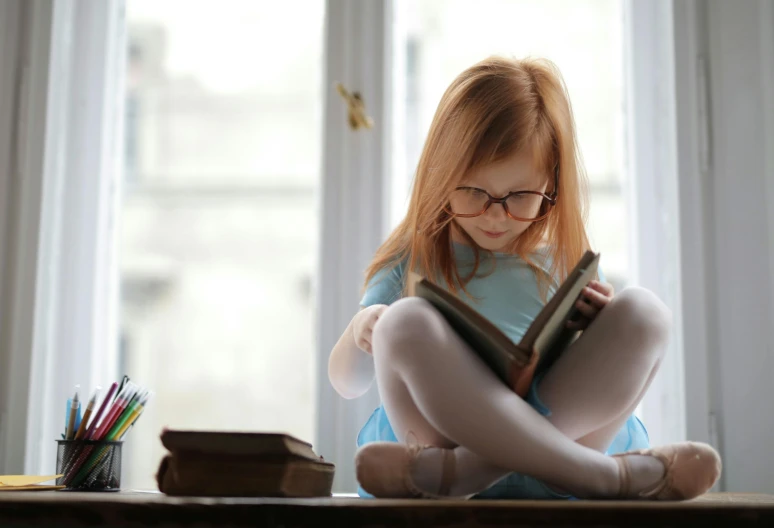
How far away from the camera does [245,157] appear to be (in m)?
1.71

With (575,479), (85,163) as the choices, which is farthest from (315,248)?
(575,479)

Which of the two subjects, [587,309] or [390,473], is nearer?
[390,473]

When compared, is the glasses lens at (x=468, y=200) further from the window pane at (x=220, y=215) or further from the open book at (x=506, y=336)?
the window pane at (x=220, y=215)

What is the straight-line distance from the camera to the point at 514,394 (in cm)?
85

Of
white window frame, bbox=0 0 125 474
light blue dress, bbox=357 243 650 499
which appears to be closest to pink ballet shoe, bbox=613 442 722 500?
light blue dress, bbox=357 243 650 499

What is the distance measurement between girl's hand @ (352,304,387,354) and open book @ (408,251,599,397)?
0.12 m

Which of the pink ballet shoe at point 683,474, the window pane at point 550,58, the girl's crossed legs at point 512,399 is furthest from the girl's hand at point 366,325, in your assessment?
the window pane at point 550,58

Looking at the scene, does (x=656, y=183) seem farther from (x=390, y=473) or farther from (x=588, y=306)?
(x=390, y=473)

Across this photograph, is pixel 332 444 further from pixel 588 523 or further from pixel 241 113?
pixel 588 523

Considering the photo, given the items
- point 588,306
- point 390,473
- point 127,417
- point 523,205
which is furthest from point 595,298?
point 127,417

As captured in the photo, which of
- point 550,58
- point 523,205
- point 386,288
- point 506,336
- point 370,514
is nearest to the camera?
point 370,514

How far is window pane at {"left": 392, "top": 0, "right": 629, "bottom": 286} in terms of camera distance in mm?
1646

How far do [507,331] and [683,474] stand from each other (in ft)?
1.05

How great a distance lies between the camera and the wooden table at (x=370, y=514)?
0.71 metres
